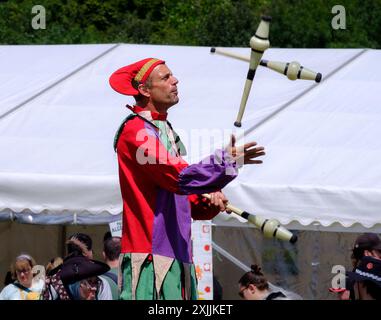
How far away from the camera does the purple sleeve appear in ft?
13.7

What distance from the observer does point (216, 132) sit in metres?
7.20

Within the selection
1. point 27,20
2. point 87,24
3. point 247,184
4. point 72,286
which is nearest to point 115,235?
point 72,286

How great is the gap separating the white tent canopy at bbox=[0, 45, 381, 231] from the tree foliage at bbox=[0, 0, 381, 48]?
26.1 ft

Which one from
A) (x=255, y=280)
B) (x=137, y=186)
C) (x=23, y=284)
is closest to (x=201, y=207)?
(x=137, y=186)

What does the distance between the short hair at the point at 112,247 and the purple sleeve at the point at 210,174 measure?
10.1ft

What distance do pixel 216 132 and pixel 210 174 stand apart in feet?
9.84

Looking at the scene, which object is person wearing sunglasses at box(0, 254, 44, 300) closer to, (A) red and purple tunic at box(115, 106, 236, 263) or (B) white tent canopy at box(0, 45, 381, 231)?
(B) white tent canopy at box(0, 45, 381, 231)

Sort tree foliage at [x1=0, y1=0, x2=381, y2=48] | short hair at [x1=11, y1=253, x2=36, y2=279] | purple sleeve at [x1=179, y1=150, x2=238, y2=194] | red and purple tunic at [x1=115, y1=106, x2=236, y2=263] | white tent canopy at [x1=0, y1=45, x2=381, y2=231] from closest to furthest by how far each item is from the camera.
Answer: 1. purple sleeve at [x1=179, y1=150, x2=238, y2=194]
2. red and purple tunic at [x1=115, y1=106, x2=236, y2=263]
3. white tent canopy at [x1=0, y1=45, x2=381, y2=231]
4. short hair at [x1=11, y1=253, x2=36, y2=279]
5. tree foliage at [x1=0, y1=0, x2=381, y2=48]

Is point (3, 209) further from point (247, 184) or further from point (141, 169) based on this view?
point (141, 169)

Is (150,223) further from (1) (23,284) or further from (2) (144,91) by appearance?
(1) (23,284)

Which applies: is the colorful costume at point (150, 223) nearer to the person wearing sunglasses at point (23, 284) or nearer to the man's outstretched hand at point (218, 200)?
the man's outstretched hand at point (218, 200)

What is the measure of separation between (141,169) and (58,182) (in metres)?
2.51

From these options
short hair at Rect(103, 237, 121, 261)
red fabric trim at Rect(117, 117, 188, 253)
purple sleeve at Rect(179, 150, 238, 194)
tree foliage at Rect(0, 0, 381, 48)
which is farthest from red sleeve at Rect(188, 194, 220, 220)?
tree foliage at Rect(0, 0, 381, 48)

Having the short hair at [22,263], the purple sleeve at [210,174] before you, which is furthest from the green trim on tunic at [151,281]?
the short hair at [22,263]
